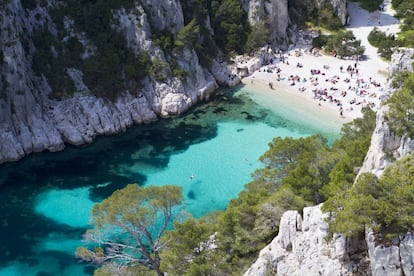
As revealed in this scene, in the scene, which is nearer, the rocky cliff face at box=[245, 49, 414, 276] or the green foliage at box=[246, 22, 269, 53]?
the rocky cliff face at box=[245, 49, 414, 276]

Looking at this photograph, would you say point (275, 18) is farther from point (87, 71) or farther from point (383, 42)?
point (87, 71)

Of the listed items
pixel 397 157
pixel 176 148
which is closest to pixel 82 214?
pixel 176 148

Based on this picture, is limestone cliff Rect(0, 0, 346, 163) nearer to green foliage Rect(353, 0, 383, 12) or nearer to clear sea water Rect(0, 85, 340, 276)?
clear sea water Rect(0, 85, 340, 276)

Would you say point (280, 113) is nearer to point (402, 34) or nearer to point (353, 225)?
point (402, 34)

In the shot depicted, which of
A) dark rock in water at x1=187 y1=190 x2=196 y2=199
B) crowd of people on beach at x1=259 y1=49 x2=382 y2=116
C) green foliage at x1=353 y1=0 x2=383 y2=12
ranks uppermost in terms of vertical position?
green foliage at x1=353 y1=0 x2=383 y2=12

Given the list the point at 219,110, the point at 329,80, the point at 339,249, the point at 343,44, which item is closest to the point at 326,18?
the point at 343,44

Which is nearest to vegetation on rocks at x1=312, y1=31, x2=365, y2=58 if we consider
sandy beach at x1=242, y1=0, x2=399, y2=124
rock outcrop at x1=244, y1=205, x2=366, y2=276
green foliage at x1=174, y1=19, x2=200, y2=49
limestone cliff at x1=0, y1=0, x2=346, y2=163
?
sandy beach at x1=242, y1=0, x2=399, y2=124
